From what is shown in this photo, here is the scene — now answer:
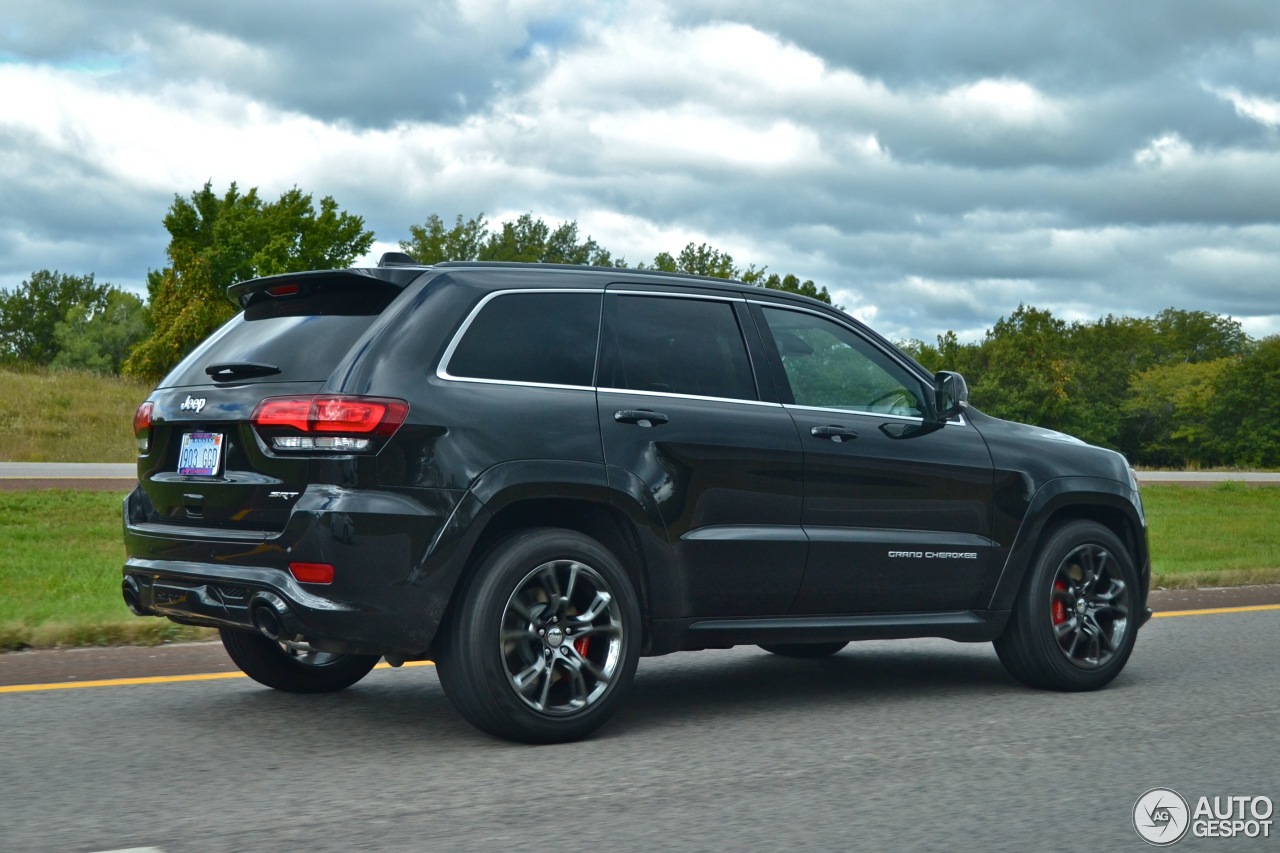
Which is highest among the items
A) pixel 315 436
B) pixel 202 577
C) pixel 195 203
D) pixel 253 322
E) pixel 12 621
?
pixel 195 203

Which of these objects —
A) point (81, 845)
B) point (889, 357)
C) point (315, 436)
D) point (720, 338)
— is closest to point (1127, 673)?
point (889, 357)

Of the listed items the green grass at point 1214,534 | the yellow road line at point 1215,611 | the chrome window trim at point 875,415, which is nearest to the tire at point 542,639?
the chrome window trim at point 875,415

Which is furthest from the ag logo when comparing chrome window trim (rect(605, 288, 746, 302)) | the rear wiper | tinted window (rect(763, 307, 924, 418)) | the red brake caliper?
the rear wiper

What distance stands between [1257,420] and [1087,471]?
300ft

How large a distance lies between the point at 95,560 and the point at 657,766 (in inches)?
402

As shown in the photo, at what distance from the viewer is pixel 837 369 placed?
271 inches

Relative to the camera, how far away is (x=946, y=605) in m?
6.95

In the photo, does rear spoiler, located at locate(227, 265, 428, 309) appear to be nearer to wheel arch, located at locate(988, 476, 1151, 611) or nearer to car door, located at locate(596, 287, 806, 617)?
car door, located at locate(596, 287, 806, 617)

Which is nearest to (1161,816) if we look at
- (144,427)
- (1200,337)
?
(144,427)

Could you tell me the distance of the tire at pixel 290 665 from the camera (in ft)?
21.8

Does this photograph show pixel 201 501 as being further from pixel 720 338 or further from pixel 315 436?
pixel 720 338

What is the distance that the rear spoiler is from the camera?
5.76m

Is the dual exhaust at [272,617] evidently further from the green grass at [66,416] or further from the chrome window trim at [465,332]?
the green grass at [66,416]

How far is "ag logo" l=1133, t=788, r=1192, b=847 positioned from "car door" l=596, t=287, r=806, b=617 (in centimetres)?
184
